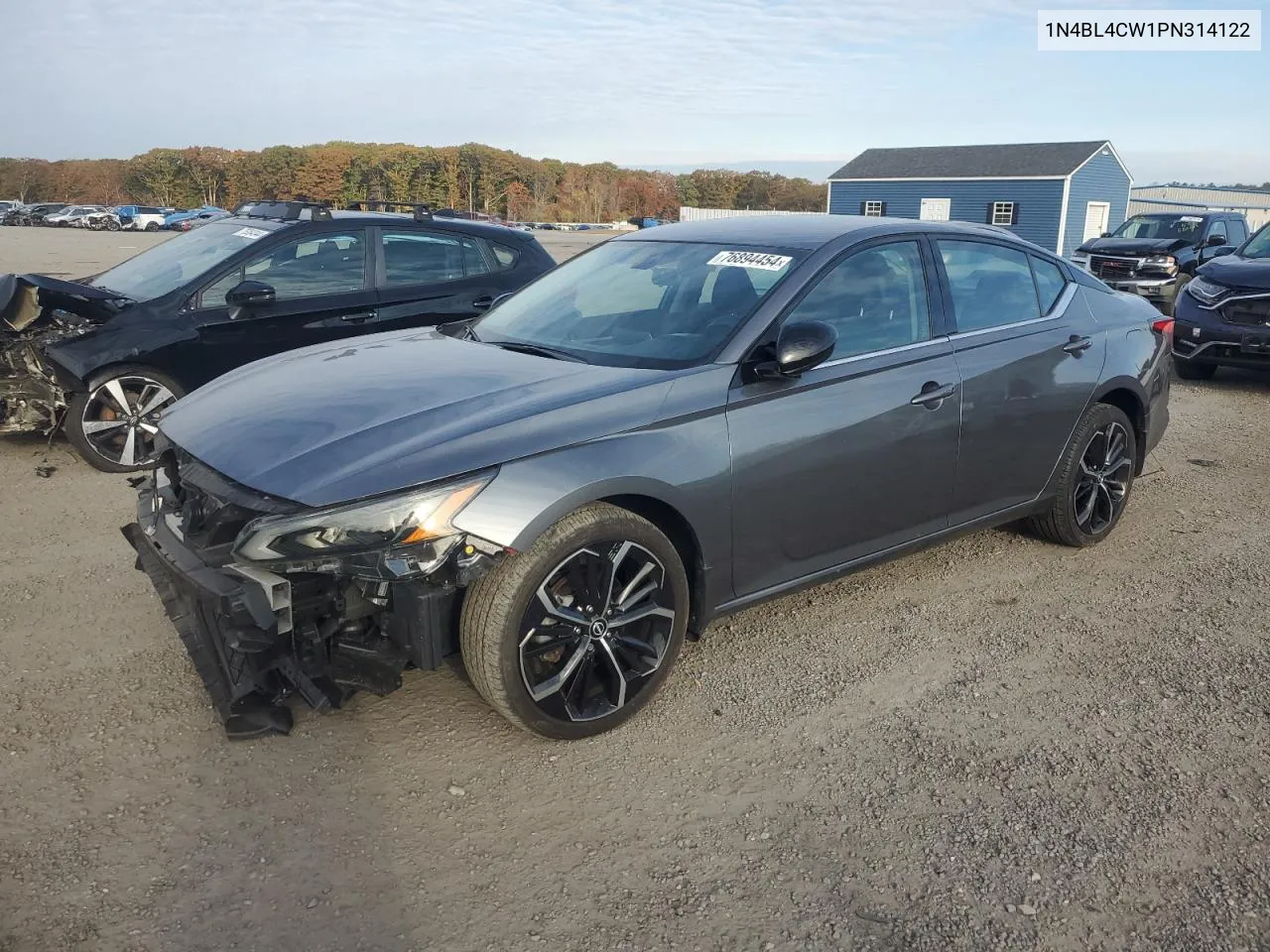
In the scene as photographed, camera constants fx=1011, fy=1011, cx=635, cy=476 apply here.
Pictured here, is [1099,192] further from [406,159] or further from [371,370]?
[406,159]

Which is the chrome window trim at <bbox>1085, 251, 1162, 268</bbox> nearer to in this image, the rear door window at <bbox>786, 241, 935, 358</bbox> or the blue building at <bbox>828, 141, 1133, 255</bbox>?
the rear door window at <bbox>786, 241, 935, 358</bbox>

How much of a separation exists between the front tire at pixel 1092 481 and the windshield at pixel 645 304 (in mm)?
1955

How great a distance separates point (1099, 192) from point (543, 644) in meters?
48.4

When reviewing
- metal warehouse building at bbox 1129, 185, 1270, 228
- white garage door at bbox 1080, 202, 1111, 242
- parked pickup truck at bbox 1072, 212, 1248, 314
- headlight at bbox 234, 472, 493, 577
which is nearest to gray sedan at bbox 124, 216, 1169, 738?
headlight at bbox 234, 472, 493, 577

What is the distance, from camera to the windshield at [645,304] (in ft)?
12.4

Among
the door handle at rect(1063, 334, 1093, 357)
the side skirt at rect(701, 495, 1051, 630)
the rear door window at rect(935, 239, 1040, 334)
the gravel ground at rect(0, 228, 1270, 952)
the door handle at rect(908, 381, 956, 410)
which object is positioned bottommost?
the gravel ground at rect(0, 228, 1270, 952)

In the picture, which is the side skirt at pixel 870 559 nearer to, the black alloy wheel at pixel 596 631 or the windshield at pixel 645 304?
the black alloy wheel at pixel 596 631

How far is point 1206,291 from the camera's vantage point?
9695 millimetres

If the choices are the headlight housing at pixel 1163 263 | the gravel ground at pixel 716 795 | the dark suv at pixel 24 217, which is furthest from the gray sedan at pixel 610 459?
the dark suv at pixel 24 217

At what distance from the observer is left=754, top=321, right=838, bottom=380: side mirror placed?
11.5 feet

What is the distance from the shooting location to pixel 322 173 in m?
84.2

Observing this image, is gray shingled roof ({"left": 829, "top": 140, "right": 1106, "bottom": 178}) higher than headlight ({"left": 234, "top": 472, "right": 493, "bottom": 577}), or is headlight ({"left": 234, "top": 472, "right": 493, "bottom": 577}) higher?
gray shingled roof ({"left": 829, "top": 140, "right": 1106, "bottom": 178})

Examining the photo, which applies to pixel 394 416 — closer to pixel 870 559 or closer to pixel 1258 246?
pixel 870 559

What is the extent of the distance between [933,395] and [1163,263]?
14246 mm
